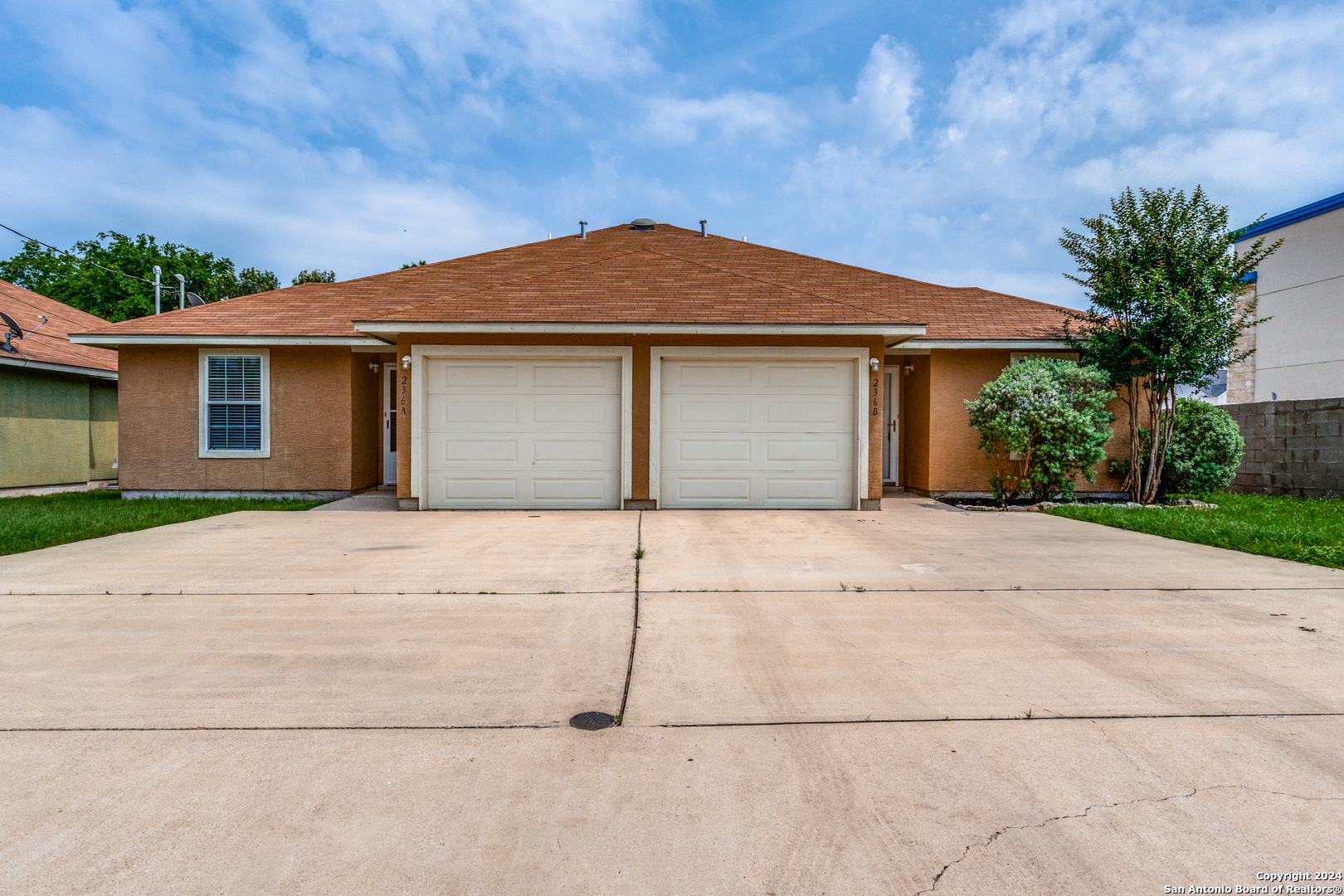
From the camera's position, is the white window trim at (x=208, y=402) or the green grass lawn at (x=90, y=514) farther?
the white window trim at (x=208, y=402)

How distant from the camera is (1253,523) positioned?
25.8ft

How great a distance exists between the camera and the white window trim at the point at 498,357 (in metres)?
9.65

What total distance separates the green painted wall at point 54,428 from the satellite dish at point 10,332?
0.36 m

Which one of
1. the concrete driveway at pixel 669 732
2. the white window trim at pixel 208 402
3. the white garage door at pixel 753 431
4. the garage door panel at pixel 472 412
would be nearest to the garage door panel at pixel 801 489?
the white garage door at pixel 753 431

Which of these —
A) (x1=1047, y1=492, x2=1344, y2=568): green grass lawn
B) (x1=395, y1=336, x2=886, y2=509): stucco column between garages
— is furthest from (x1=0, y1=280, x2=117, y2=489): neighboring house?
(x1=1047, y1=492, x2=1344, y2=568): green grass lawn

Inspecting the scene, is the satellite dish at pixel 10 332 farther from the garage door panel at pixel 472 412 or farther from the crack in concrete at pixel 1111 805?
the crack in concrete at pixel 1111 805

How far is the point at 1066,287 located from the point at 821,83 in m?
8.78

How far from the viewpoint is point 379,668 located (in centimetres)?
344

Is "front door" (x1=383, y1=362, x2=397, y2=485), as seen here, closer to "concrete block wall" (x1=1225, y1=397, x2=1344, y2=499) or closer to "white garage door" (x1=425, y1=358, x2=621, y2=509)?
"white garage door" (x1=425, y1=358, x2=621, y2=509)

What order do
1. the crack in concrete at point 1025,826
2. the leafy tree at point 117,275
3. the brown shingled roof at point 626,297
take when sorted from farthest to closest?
the leafy tree at point 117,275 < the brown shingled roof at point 626,297 < the crack in concrete at point 1025,826

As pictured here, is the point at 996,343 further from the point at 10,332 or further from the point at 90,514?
the point at 10,332

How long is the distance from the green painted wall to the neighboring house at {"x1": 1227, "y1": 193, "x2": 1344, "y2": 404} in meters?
24.4

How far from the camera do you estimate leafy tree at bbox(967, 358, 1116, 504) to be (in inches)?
385

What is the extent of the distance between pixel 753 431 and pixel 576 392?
2.72m
